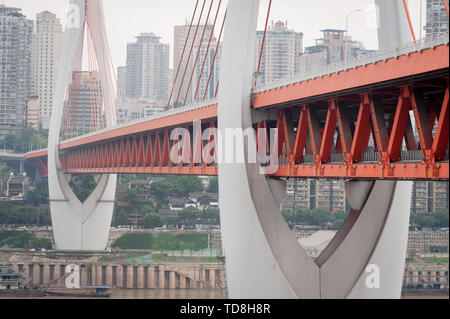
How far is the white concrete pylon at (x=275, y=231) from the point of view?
17.0m

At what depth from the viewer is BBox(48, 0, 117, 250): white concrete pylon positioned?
44938 mm

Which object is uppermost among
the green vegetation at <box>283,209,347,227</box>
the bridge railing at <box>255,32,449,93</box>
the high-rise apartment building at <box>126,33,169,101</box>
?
the high-rise apartment building at <box>126,33,169,101</box>

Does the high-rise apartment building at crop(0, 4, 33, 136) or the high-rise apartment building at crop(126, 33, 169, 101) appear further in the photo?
the high-rise apartment building at crop(126, 33, 169, 101)

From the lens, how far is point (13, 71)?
7669 centimetres

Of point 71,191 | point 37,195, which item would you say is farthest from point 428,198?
point 37,195

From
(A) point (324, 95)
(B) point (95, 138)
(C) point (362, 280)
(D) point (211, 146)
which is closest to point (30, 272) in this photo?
(B) point (95, 138)

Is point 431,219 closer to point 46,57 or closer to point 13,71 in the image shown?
point 13,71

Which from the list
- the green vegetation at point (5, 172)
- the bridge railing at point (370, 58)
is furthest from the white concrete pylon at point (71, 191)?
the bridge railing at point (370, 58)

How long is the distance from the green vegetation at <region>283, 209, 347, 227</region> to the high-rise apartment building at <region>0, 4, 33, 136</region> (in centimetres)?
3256

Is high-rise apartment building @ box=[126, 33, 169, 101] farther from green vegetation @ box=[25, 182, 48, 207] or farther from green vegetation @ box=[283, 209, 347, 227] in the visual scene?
green vegetation @ box=[283, 209, 347, 227]

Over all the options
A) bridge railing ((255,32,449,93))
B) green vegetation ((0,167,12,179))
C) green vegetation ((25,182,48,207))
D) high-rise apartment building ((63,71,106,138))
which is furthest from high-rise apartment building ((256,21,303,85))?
bridge railing ((255,32,449,93))

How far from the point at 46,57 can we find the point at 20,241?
3926 centimetres

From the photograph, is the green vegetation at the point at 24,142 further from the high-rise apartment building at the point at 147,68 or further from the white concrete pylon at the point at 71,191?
the white concrete pylon at the point at 71,191
